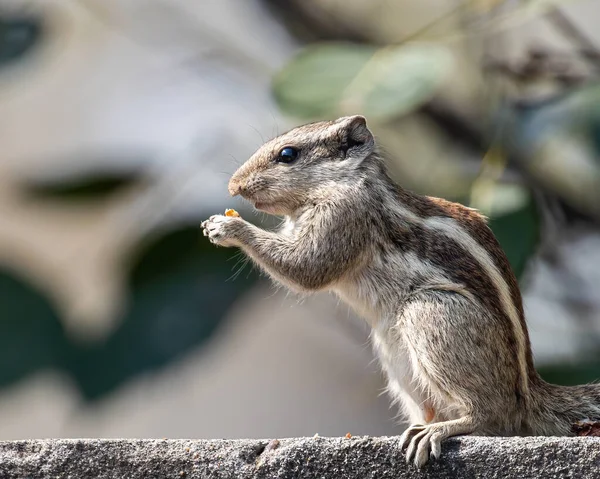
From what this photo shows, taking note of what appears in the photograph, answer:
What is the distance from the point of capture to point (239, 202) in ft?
7.55

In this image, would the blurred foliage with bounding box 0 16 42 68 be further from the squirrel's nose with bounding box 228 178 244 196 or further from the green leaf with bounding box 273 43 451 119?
the squirrel's nose with bounding box 228 178 244 196

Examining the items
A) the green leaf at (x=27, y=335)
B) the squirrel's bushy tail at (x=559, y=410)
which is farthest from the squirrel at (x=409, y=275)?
the green leaf at (x=27, y=335)

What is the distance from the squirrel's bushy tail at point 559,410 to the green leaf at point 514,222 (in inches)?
28.9

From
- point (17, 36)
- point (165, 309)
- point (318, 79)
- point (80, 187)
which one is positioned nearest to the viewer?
point (318, 79)

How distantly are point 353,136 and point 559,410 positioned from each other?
606 millimetres

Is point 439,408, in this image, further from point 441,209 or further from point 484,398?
point 441,209

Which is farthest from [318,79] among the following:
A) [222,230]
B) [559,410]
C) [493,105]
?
[559,410]

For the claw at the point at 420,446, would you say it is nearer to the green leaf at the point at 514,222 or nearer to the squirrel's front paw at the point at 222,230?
the squirrel's front paw at the point at 222,230

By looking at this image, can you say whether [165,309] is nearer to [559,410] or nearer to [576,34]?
[576,34]

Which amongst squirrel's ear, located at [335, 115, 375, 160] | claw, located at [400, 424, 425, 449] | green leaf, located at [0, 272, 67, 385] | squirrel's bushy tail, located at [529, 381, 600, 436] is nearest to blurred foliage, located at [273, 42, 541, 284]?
squirrel's ear, located at [335, 115, 375, 160]

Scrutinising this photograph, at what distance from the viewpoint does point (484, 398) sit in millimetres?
1555

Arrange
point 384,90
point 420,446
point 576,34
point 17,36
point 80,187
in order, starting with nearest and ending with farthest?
point 420,446 < point 384,90 < point 576,34 < point 80,187 < point 17,36

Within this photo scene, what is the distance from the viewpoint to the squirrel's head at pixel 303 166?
1889mm

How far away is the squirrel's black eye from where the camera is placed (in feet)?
6.34
